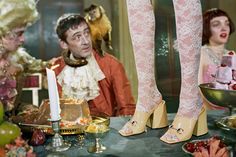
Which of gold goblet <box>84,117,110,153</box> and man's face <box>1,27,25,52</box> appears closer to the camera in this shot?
gold goblet <box>84,117,110,153</box>

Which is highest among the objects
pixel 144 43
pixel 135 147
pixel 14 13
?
pixel 14 13

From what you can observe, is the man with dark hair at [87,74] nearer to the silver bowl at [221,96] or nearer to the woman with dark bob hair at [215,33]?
the woman with dark bob hair at [215,33]

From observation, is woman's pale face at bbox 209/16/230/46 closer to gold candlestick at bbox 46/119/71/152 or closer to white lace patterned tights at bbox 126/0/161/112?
white lace patterned tights at bbox 126/0/161/112

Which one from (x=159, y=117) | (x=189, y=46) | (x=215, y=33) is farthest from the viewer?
(x=215, y=33)

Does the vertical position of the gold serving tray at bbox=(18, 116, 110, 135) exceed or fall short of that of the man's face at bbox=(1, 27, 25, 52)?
it falls short

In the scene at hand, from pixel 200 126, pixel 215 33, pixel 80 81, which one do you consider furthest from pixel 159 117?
pixel 215 33

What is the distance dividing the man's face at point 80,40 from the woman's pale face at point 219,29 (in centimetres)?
A: 64

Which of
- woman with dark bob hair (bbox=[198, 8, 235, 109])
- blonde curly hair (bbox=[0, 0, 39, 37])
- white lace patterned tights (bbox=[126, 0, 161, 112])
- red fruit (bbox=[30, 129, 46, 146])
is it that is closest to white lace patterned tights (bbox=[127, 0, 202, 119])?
white lace patterned tights (bbox=[126, 0, 161, 112])

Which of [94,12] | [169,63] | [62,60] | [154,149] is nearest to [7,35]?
[62,60]

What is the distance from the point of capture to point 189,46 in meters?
0.73

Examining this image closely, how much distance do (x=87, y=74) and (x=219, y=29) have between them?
722mm

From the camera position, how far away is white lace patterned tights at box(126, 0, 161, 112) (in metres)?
0.80

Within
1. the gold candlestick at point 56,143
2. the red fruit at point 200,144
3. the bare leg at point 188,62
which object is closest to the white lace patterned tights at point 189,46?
the bare leg at point 188,62

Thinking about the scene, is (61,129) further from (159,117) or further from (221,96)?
(221,96)
